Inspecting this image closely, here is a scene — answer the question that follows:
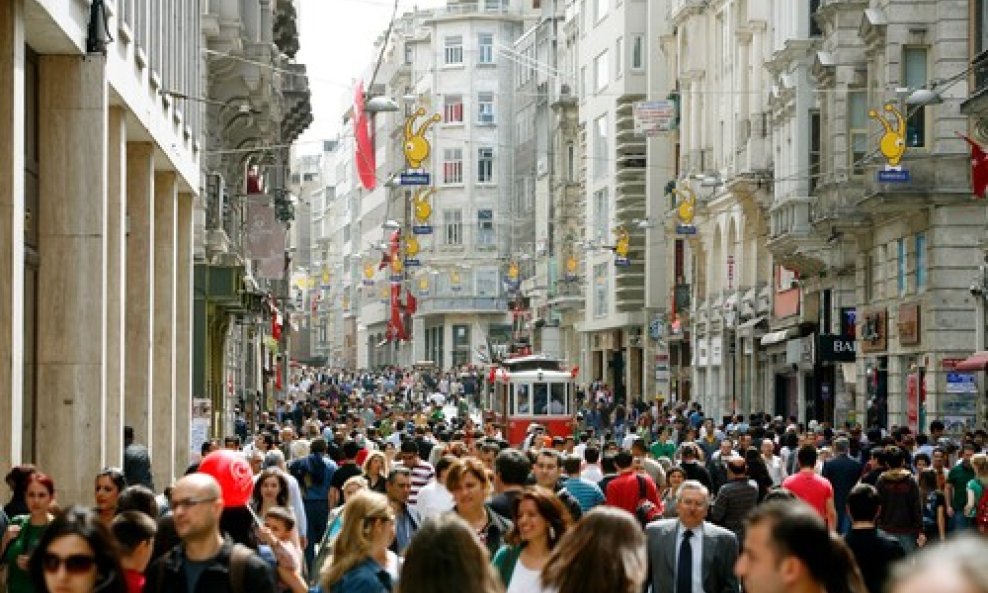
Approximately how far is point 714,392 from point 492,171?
68758 millimetres

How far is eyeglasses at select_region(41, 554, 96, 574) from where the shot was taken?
7.18 m

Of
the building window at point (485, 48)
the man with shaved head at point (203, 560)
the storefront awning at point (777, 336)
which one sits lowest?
the man with shaved head at point (203, 560)

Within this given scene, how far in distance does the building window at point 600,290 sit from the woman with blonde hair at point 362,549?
78.1 meters

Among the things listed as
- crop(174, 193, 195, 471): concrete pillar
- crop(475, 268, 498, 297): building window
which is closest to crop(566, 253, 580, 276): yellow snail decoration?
crop(475, 268, 498, 297): building window

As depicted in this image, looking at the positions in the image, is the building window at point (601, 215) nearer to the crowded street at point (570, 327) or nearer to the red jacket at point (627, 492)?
the crowded street at point (570, 327)

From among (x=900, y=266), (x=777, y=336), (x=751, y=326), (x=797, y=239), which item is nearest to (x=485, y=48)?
(x=751, y=326)

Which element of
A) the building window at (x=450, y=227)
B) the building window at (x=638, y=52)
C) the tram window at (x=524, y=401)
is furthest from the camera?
the building window at (x=450, y=227)

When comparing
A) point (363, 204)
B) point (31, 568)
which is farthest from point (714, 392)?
point (363, 204)

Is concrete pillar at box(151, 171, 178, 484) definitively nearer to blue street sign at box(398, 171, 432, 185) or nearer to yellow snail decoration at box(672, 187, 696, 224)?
blue street sign at box(398, 171, 432, 185)

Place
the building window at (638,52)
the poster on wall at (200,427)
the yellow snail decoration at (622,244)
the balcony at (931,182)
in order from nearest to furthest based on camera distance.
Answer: the poster on wall at (200,427)
the balcony at (931,182)
the yellow snail decoration at (622,244)
the building window at (638,52)

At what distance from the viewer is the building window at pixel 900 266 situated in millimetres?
45938

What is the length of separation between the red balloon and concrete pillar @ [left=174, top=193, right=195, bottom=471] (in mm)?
25106

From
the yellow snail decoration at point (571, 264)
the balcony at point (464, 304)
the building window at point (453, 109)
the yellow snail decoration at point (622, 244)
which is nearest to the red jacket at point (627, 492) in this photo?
the yellow snail decoration at point (622, 244)

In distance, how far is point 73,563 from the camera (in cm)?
718
